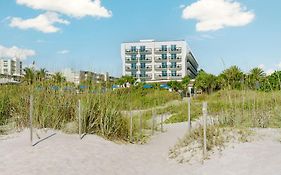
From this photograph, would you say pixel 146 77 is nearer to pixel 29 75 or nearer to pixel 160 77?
pixel 160 77

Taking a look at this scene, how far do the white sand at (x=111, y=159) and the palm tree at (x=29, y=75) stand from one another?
2.22 meters

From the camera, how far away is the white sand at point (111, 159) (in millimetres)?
5871

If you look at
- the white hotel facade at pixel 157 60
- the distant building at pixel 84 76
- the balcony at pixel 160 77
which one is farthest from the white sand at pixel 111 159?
the white hotel facade at pixel 157 60

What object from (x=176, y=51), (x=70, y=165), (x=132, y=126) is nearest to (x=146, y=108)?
(x=132, y=126)

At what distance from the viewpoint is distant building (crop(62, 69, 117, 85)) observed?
31.9 ft

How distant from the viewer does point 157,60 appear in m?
93.6

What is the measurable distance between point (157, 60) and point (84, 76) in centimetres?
8419

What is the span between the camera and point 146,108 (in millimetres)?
14977

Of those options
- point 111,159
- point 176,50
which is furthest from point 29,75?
point 176,50

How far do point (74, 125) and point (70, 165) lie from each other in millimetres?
2466

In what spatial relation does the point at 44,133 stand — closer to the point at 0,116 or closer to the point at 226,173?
the point at 0,116

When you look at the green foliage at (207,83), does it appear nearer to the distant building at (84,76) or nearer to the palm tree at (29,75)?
the distant building at (84,76)

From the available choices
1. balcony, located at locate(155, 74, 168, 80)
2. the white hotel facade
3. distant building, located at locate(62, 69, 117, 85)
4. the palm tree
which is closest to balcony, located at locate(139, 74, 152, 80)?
the white hotel facade

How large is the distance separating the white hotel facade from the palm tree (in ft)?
271
